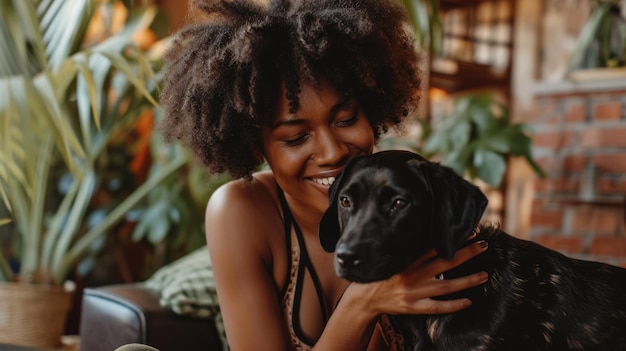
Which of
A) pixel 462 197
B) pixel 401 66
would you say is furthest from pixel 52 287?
pixel 462 197

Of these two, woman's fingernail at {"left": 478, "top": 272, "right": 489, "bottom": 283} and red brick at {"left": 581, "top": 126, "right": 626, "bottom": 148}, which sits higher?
red brick at {"left": 581, "top": 126, "right": 626, "bottom": 148}

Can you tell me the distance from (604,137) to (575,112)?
0.65 ft

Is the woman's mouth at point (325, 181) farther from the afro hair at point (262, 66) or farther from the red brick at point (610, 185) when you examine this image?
the red brick at point (610, 185)

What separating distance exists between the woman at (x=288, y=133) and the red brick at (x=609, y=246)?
202 centimetres

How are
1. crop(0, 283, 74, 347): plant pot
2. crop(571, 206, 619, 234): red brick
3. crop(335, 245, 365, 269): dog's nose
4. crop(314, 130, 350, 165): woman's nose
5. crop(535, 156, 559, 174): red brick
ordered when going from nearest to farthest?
crop(335, 245, 365, 269): dog's nose → crop(314, 130, 350, 165): woman's nose → crop(0, 283, 74, 347): plant pot → crop(571, 206, 619, 234): red brick → crop(535, 156, 559, 174): red brick

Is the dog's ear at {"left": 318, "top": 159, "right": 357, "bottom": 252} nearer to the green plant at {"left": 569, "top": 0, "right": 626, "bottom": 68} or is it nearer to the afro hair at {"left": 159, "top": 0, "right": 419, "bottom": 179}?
the afro hair at {"left": 159, "top": 0, "right": 419, "bottom": 179}

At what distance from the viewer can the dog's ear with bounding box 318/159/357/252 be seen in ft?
4.81

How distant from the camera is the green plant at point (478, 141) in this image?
282cm

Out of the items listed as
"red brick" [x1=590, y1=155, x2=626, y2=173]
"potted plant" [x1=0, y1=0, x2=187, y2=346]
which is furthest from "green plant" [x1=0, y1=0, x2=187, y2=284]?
"red brick" [x1=590, y1=155, x2=626, y2=173]

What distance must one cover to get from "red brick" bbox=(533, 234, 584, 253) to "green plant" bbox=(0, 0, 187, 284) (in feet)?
6.37

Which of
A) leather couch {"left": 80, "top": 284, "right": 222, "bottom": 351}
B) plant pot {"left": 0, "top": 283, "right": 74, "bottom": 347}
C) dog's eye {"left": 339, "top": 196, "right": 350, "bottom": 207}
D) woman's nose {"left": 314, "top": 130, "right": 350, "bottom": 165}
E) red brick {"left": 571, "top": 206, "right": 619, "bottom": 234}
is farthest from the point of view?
red brick {"left": 571, "top": 206, "right": 619, "bottom": 234}

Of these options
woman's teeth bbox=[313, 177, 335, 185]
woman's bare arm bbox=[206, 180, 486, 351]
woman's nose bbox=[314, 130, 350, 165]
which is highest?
woman's nose bbox=[314, 130, 350, 165]

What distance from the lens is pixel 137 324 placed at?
6.28ft

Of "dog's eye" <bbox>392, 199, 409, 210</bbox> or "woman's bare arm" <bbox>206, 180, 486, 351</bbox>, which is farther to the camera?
"woman's bare arm" <bbox>206, 180, 486, 351</bbox>
